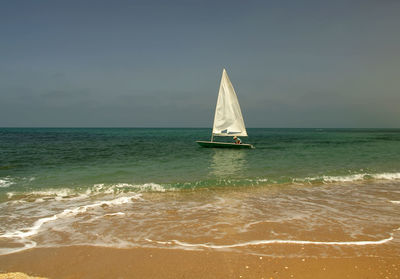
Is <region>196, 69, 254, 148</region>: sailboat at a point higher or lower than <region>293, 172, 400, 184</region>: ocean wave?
higher

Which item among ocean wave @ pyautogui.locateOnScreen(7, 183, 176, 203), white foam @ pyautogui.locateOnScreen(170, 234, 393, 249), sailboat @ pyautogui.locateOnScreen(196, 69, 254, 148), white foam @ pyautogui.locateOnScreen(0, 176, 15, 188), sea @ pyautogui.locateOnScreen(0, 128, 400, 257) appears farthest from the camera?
sailboat @ pyautogui.locateOnScreen(196, 69, 254, 148)

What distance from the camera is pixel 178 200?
10.9m

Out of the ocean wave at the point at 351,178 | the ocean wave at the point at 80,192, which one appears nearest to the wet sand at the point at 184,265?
the ocean wave at the point at 80,192

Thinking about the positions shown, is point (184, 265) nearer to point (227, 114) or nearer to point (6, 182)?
point (6, 182)

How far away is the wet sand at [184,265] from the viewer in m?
4.82

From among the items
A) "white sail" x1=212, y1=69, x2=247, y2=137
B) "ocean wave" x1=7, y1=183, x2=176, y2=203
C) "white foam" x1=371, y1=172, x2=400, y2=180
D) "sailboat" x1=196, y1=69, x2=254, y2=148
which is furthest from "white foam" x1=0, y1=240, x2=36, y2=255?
"white sail" x1=212, y1=69, x2=247, y2=137

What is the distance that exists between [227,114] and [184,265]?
29517mm

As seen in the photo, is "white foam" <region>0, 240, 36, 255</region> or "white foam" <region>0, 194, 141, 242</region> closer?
"white foam" <region>0, 240, 36, 255</region>

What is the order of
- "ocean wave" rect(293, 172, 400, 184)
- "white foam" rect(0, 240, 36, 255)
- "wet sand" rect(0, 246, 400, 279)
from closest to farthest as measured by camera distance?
"wet sand" rect(0, 246, 400, 279)
"white foam" rect(0, 240, 36, 255)
"ocean wave" rect(293, 172, 400, 184)

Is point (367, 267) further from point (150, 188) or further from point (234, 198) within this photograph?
point (150, 188)

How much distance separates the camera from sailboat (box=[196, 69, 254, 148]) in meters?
33.5

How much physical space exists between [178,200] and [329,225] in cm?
575

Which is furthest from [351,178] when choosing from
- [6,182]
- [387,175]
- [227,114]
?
[227,114]

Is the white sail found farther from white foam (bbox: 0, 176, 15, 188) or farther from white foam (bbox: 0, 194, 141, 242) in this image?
white foam (bbox: 0, 194, 141, 242)
